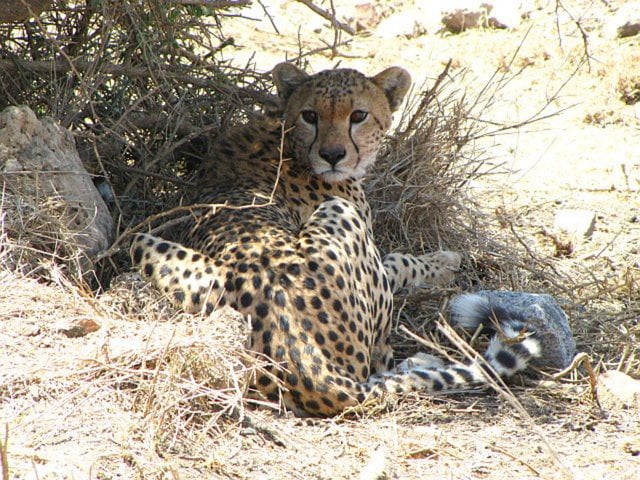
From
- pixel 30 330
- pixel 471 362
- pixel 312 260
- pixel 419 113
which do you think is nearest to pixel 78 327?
pixel 30 330

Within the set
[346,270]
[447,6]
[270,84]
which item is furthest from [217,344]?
[447,6]

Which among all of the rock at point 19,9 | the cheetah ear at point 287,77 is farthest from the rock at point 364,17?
the rock at point 19,9

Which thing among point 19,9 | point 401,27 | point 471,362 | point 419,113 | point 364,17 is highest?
point 364,17

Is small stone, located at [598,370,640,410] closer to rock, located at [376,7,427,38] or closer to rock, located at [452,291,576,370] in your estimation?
rock, located at [452,291,576,370]

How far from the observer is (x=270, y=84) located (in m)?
5.23

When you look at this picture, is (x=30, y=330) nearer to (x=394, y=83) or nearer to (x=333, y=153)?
(x=333, y=153)

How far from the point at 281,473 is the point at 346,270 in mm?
1028

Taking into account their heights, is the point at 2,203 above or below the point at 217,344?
above

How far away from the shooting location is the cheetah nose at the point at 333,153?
4.29m

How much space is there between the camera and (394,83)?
184 inches

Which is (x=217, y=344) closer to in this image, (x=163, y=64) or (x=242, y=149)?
(x=242, y=149)

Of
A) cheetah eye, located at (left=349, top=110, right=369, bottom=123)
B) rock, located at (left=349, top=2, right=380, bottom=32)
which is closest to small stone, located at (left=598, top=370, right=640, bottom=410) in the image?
cheetah eye, located at (left=349, top=110, right=369, bottom=123)

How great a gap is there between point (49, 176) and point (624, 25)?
5.85 m

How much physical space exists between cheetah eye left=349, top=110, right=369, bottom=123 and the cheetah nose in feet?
0.66
